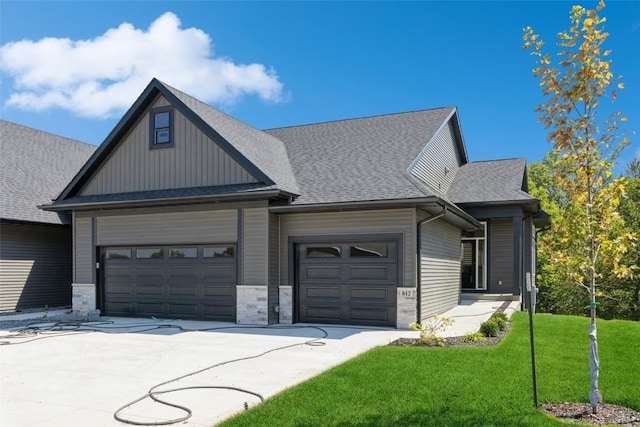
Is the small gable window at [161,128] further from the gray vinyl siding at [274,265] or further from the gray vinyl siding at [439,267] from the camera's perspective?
the gray vinyl siding at [439,267]

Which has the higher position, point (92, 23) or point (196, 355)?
point (92, 23)

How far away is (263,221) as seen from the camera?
45.5ft

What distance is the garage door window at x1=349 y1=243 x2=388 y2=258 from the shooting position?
13.2 m

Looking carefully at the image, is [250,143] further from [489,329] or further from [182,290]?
[489,329]

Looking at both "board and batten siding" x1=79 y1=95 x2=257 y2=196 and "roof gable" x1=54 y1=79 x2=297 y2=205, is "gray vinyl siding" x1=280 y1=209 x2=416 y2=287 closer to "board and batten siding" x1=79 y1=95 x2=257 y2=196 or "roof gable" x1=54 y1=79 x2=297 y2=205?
"roof gable" x1=54 y1=79 x2=297 y2=205

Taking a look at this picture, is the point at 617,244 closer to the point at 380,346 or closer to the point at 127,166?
the point at 380,346

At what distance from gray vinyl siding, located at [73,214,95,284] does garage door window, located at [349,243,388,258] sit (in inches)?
316

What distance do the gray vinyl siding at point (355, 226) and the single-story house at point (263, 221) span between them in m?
0.03

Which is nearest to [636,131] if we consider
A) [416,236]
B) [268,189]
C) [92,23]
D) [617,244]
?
[617,244]

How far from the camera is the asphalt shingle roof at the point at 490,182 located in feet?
59.9

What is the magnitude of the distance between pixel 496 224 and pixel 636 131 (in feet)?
43.5

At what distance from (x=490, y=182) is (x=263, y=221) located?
961 centimetres

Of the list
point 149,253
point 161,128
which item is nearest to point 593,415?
point 149,253

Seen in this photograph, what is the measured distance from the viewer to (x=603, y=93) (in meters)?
6.20
